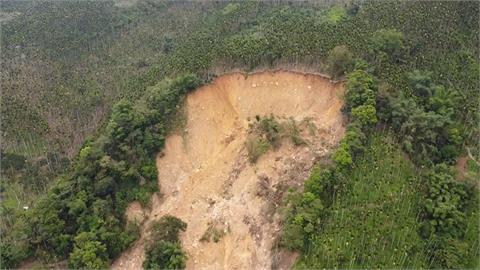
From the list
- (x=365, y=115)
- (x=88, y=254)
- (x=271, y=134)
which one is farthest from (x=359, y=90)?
(x=88, y=254)

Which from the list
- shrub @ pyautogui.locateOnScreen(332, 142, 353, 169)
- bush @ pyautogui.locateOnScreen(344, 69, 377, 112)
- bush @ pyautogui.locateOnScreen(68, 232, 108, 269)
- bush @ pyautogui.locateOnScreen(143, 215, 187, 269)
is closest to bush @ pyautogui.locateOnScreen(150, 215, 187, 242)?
bush @ pyautogui.locateOnScreen(143, 215, 187, 269)

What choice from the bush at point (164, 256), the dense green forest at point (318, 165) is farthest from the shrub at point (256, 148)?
the bush at point (164, 256)

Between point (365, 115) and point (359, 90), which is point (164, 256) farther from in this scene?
point (359, 90)

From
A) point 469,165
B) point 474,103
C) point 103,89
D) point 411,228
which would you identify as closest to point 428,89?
point 474,103

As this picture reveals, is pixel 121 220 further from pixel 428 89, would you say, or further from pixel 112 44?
pixel 112 44

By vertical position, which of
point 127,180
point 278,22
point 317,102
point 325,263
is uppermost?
point 278,22

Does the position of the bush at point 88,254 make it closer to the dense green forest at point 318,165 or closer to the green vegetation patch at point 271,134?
the dense green forest at point 318,165
